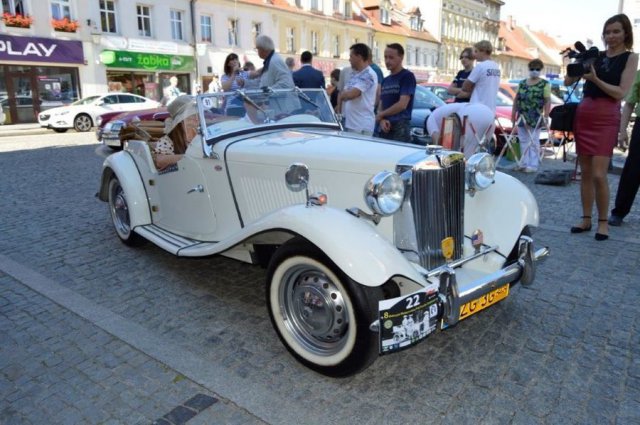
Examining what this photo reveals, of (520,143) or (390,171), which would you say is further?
(520,143)

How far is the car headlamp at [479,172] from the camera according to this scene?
3.23 meters

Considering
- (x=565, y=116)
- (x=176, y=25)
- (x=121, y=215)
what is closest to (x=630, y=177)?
(x=565, y=116)

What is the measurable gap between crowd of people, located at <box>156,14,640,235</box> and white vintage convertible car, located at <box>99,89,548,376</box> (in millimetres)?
533

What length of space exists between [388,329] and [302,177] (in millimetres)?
946

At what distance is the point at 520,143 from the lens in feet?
28.8

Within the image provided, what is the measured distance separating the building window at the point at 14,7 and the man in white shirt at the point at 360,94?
803 inches

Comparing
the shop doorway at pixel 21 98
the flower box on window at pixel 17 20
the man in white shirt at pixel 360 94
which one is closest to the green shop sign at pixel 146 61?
the flower box on window at pixel 17 20

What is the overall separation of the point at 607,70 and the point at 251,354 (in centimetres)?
413

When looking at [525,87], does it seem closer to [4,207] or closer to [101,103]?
[4,207]

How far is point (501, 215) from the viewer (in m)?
3.36

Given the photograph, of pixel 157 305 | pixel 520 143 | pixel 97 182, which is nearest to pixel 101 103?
pixel 97 182

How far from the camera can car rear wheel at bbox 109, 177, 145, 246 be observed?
481 cm

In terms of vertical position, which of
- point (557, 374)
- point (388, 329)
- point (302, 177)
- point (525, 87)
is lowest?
point (557, 374)

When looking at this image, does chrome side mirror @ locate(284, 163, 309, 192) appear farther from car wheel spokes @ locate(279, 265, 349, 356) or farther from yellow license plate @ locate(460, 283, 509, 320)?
yellow license plate @ locate(460, 283, 509, 320)
